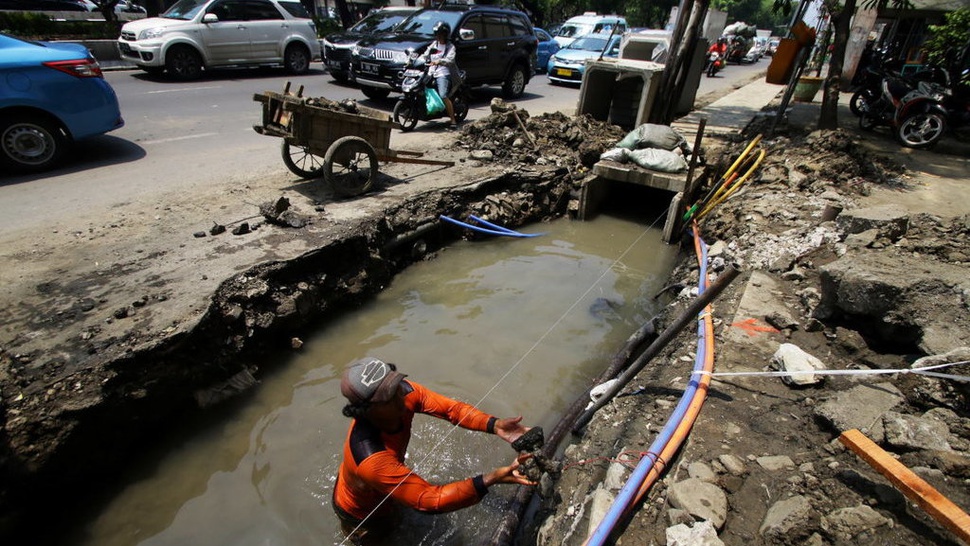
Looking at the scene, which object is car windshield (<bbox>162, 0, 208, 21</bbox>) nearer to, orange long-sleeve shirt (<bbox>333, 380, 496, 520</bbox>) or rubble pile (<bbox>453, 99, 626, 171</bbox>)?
rubble pile (<bbox>453, 99, 626, 171</bbox>)

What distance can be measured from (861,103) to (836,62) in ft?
12.0

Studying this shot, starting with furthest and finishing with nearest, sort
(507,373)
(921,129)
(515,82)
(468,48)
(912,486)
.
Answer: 1. (515,82)
2. (468,48)
3. (921,129)
4. (507,373)
5. (912,486)

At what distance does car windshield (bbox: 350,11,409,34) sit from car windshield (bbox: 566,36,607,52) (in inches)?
279

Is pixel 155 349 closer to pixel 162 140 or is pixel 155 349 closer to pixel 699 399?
pixel 699 399

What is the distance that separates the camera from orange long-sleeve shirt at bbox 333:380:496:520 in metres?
2.38

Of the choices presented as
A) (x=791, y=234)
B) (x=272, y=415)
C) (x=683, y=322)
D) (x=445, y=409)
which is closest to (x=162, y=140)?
(x=272, y=415)

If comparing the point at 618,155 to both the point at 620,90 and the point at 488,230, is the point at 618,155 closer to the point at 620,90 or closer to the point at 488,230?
the point at 488,230

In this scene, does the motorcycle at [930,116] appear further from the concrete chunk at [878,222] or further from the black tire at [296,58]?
the black tire at [296,58]

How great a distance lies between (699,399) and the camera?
2.81 m

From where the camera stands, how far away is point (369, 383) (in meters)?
2.35

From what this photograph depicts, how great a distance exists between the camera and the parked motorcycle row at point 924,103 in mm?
8109

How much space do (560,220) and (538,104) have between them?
6.09 metres

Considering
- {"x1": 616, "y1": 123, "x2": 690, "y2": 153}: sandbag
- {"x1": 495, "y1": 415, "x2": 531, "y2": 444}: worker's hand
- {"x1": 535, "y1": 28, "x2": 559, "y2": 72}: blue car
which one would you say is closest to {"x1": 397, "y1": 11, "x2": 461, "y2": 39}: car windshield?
{"x1": 616, "y1": 123, "x2": 690, "y2": 153}: sandbag

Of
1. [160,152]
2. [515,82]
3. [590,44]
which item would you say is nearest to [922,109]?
[515,82]
